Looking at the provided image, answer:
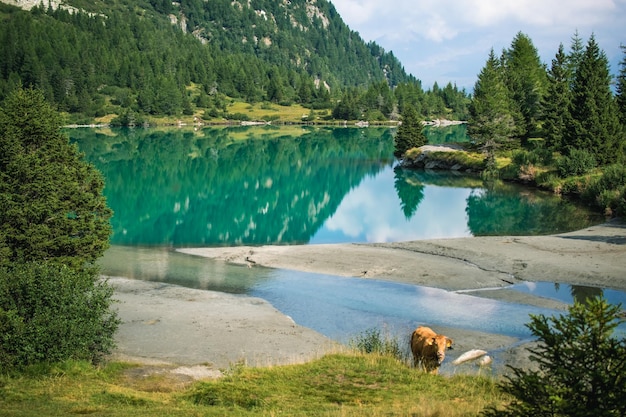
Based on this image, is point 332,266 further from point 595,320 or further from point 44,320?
point 595,320

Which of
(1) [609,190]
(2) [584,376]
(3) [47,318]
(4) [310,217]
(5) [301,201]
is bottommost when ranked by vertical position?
(3) [47,318]

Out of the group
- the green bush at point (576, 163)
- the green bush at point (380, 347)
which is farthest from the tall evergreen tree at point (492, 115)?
the green bush at point (380, 347)

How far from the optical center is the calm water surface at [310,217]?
27922 mm

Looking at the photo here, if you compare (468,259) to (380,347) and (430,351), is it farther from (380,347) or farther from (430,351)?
(430,351)

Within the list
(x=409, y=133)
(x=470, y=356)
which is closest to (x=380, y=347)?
(x=470, y=356)

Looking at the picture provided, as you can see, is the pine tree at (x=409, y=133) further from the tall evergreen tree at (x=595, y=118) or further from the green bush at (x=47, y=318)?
the green bush at (x=47, y=318)

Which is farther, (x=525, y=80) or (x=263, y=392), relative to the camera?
(x=525, y=80)

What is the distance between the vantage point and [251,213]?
5788 centimetres

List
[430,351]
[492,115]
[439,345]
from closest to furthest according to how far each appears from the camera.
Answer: [439,345] < [430,351] < [492,115]

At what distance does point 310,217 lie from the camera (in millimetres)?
57375

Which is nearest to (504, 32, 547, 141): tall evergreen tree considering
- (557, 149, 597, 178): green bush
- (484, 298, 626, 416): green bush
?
(557, 149, 597, 178): green bush

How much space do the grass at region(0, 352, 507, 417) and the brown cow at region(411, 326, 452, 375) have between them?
0.58 metres

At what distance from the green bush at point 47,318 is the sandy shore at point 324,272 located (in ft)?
9.05

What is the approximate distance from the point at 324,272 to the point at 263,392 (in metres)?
19.5
